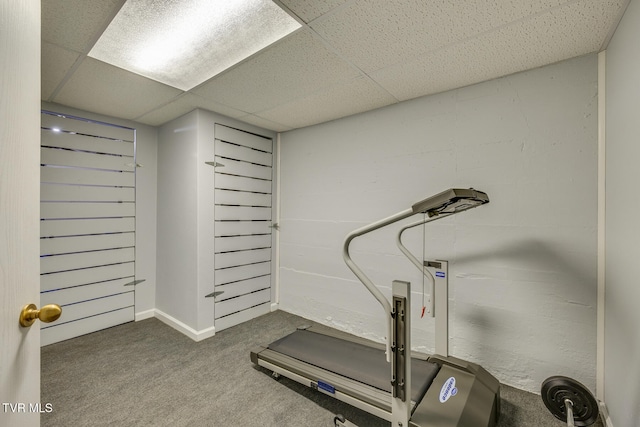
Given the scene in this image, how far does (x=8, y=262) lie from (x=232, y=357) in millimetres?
2111

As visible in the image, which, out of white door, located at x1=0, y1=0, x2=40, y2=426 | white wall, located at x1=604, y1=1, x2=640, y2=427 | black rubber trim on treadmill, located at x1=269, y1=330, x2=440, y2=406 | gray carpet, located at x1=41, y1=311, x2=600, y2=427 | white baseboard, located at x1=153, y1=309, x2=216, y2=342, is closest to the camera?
white door, located at x1=0, y1=0, x2=40, y2=426

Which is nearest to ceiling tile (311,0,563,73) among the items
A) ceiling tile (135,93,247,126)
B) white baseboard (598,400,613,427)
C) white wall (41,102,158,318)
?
ceiling tile (135,93,247,126)

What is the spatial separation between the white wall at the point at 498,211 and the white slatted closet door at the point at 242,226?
102 cm

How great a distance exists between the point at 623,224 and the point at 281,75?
2.38m

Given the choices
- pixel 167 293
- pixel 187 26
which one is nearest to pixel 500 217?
pixel 187 26

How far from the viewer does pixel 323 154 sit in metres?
3.23

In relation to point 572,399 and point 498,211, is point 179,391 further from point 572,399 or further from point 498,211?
point 498,211

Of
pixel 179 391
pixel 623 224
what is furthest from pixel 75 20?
pixel 623 224

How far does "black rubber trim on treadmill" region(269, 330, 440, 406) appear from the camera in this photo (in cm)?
184

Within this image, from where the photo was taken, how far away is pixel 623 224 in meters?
1.48

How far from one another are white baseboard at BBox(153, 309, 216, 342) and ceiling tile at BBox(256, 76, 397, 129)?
242 cm

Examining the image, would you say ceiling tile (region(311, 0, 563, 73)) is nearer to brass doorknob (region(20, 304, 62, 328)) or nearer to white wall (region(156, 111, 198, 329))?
brass doorknob (region(20, 304, 62, 328))

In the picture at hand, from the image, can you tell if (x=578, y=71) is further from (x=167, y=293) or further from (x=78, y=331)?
(x=78, y=331)

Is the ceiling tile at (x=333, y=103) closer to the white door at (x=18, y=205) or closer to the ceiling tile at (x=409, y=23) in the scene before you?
the ceiling tile at (x=409, y=23)
